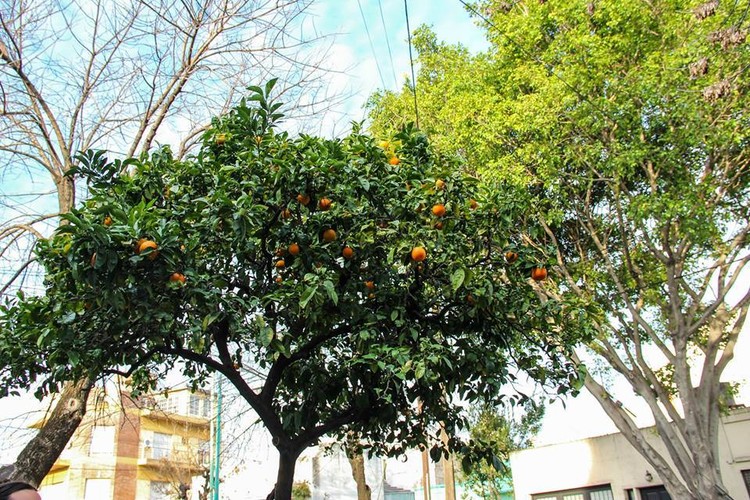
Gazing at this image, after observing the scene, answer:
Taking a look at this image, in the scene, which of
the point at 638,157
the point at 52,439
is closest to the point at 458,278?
the point at 52,439

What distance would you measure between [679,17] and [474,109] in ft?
12.7

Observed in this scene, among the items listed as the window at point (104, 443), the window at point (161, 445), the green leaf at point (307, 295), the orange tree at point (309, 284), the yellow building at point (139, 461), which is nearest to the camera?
the green leaf at point (307, 295)

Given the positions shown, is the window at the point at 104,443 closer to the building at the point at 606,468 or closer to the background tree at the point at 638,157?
the building at the point at 606,468

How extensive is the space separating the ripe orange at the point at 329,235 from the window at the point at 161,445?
101ft

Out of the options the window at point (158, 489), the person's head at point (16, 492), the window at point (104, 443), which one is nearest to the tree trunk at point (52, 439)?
the person's head at point (16, 492)

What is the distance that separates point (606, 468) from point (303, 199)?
14.5 meters

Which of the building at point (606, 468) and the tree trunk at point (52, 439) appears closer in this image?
the tree trunk at point (52, 439)

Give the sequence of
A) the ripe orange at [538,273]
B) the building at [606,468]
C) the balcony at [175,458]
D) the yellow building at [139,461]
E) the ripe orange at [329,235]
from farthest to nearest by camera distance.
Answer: the yellow building at [139,461] → the balcony at [175,458] → the building at [606,468] → the ripe orange at [538,273] → the ripe orange at [329,235]

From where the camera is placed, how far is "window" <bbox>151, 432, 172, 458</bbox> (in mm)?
32438

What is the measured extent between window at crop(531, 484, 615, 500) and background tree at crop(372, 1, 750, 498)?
5592 mm

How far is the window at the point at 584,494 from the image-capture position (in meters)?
16.3

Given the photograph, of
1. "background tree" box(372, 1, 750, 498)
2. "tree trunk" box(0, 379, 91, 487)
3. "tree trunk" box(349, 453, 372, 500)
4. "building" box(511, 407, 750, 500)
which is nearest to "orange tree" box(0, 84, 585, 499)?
"tree trunk" box(0, 379, 91, 487)

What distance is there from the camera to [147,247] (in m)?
4.03

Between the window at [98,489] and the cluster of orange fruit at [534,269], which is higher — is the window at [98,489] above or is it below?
below
